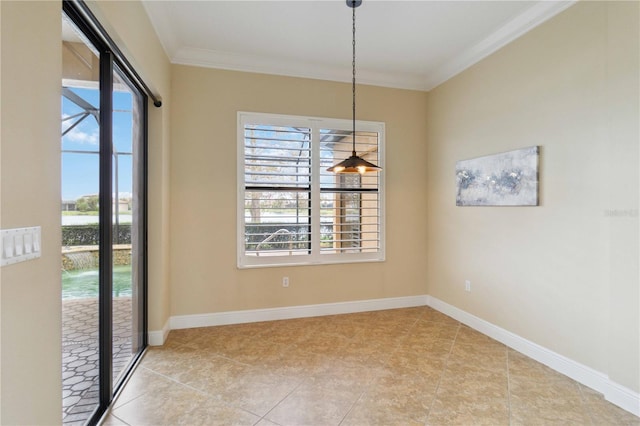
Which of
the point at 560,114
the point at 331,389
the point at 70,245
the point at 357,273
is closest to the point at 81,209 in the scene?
the point at 70,245

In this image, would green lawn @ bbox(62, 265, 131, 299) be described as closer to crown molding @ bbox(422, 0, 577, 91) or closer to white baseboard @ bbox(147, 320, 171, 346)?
white baseboard @ bbox(147, 320, 171, 346)

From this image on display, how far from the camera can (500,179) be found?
10.1 ft

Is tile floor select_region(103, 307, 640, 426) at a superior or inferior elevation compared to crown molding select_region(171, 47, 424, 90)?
inferior

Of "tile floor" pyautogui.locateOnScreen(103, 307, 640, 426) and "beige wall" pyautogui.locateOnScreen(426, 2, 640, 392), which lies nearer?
"tile floor" pyautogui.locateOnScreen(103, 307, 640, 426)

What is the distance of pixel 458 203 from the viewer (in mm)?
3672

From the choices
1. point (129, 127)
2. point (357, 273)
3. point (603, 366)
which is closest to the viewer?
point (603, 366)

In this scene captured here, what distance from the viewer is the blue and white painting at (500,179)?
9.11ft

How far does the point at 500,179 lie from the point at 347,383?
7.82 feet

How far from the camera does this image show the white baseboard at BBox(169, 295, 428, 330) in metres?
3.48

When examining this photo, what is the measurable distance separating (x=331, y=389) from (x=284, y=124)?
2.83 metres

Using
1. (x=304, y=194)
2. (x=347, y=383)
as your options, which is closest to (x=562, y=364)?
(x=347, y=383)

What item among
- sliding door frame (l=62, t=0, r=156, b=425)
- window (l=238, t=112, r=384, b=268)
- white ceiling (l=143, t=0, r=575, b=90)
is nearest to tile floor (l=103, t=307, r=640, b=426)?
sliding door frame (l=62, t=0, r=156, b=425)

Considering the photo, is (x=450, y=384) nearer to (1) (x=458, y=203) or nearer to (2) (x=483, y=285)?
(2) (x=483, y=285)

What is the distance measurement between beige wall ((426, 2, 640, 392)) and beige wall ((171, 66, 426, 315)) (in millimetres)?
830
